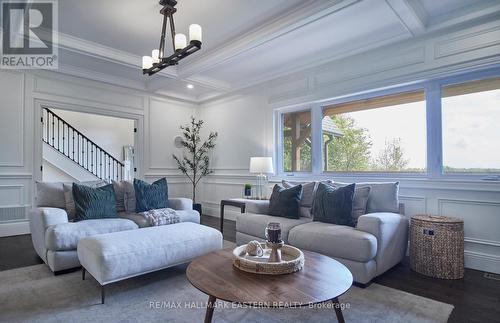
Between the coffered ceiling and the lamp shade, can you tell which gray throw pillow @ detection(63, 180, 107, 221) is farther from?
the lamp shade

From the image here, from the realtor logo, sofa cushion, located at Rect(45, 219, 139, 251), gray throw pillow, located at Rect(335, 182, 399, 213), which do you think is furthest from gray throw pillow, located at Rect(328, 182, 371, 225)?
the realtor logo

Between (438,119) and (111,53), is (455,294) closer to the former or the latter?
(438,119)

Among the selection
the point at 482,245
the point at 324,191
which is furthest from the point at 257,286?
the point at 482,245

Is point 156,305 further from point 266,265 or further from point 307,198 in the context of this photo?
point 307,198

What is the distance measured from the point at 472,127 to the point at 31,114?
605cm

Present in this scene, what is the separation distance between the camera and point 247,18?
3115 mm

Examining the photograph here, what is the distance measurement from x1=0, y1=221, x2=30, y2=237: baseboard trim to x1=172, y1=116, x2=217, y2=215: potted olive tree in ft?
9.10

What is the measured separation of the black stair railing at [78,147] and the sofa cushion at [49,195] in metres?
3.75

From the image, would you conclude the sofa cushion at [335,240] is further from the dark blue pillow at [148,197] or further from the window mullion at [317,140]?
the dark blue pillow at [148,197]

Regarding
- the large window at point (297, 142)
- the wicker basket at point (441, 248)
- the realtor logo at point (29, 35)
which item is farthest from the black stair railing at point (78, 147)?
the wicker basket at point (441, 248)

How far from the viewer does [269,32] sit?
125 inches

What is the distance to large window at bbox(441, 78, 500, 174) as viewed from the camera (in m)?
2.85

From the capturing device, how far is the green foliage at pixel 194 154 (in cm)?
601

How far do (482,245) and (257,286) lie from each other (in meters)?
2.72
